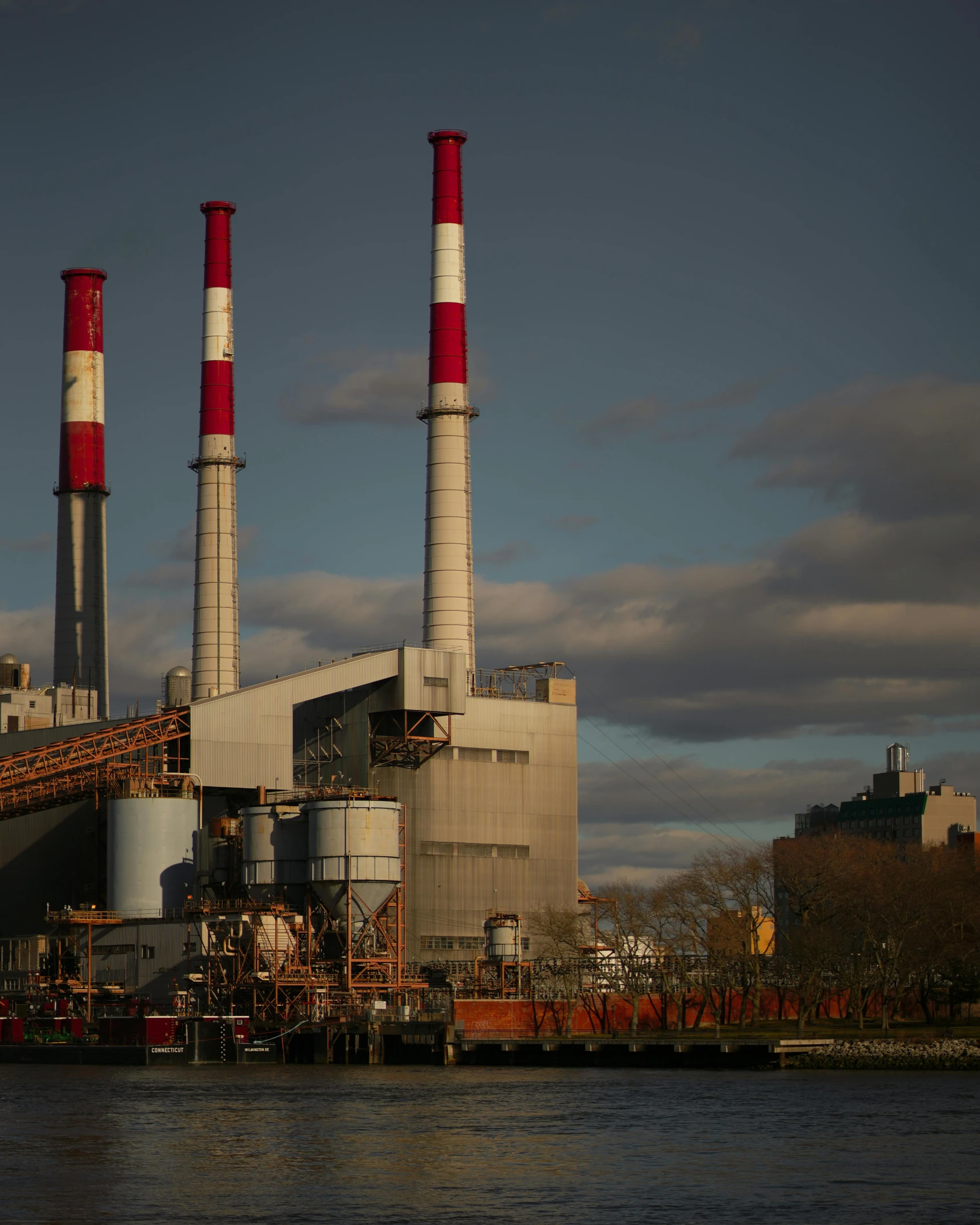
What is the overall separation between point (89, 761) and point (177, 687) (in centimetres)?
2982

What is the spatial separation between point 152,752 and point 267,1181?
58973 millimetres

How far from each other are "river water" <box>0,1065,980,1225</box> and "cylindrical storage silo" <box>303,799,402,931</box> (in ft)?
57.5

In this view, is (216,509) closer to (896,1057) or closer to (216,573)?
(216,573)

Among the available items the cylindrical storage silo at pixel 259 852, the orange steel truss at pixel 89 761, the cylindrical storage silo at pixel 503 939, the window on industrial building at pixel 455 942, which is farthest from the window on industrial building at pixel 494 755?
the orange steel truss at pixel 89 761

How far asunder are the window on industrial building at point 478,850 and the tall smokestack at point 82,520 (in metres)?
36.3

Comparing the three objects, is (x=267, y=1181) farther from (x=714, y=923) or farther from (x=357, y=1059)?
(x=714, y=923)

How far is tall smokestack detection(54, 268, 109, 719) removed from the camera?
437 feet

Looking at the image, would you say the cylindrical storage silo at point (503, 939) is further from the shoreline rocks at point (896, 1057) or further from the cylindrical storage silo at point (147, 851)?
the shoreline rocks at point (896, 1057)

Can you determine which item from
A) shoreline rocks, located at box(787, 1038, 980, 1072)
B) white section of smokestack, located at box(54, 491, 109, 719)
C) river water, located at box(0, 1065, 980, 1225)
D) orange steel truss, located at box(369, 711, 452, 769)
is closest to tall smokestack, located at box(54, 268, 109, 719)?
white section of smokestack, located at box(54, 491, 109, 719)

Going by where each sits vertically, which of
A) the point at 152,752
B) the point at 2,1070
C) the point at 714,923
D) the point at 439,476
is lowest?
the point at 2,1070

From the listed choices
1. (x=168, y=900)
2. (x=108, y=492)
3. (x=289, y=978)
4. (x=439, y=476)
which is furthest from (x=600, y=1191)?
(x=108, y=492)

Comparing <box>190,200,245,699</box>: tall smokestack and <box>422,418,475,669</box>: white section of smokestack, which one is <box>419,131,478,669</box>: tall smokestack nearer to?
<box>422,418,475,669</box>: white section of smokestack

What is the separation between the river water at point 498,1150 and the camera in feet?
145

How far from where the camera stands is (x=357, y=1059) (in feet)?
300
